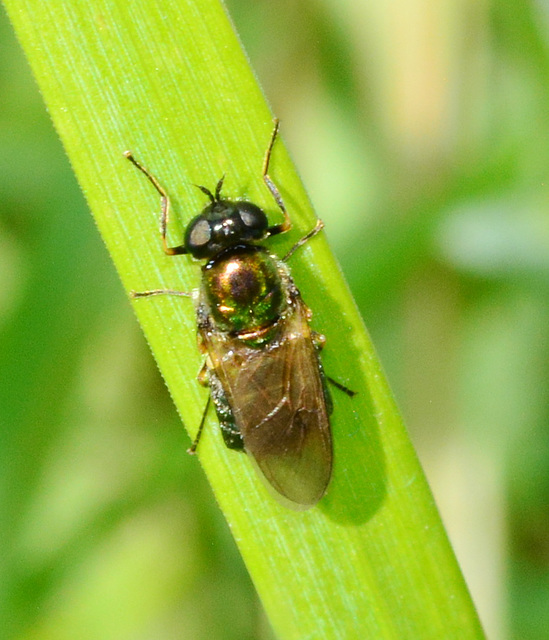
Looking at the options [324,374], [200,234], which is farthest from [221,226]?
[324,374]

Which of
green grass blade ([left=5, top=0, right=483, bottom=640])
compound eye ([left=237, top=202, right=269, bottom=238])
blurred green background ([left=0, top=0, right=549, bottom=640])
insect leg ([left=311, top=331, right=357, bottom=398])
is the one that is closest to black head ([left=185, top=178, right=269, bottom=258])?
compound eye ([left=237, top=202, right=269, bottom=238])

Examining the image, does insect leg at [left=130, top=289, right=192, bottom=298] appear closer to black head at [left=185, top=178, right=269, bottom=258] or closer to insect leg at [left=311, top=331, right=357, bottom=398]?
black head at [left=185, top=178, right=269, bottom=258]

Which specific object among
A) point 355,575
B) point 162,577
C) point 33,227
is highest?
point 33,227

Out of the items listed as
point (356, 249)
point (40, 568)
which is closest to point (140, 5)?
point (356, 249)

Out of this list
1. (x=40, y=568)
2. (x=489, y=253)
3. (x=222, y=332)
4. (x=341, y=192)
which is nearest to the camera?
(x=222, y=332)

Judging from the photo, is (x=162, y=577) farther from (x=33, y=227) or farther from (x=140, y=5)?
(x=140, y=5)

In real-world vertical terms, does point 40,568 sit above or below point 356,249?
below
